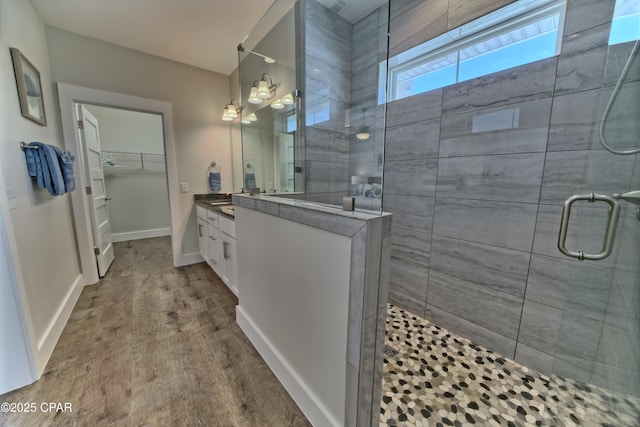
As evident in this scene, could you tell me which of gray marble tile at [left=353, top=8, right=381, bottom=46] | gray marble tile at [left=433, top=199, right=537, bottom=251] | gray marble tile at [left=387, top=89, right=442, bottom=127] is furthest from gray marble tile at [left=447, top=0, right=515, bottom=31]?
gray marble tile at [left=433, top=199, right=537, bottom=251]

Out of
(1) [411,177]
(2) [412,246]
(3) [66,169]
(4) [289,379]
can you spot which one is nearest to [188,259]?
(3) [66,169]

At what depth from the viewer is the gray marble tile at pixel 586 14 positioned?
1.16m

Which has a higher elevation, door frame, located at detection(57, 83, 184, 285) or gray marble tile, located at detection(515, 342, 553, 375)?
door frame, located at detection(57, 83, 184, 285)

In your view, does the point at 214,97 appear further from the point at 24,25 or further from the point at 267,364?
the point at 267,364

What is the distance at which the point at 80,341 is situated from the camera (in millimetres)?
1757

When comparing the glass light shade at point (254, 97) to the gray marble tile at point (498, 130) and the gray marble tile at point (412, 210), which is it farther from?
the gray marble tile at point (498, 130)

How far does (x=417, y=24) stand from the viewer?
1.85 metres

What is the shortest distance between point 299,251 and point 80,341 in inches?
76.9

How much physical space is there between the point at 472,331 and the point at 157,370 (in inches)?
86.3

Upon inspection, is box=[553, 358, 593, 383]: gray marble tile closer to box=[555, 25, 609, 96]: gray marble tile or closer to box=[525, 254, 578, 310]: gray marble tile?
box=[525, 254, 578, 310]: gray marble tile

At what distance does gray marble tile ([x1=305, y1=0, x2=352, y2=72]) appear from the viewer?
74.2 inches

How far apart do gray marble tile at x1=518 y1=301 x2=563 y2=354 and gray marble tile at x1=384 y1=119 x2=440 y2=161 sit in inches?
47.1

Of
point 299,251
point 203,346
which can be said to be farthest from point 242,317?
point 299,251

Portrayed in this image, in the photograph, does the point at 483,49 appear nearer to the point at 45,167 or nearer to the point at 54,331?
the point at 45,167
